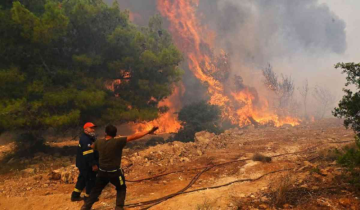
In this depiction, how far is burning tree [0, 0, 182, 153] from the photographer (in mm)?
9266

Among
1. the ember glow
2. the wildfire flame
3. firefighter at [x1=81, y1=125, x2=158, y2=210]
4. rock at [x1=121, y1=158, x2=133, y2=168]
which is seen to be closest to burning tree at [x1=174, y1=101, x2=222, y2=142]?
the wildfire flame

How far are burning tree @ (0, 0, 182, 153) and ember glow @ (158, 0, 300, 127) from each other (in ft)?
62.5

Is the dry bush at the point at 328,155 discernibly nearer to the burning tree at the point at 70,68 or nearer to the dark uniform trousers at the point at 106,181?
the dark uniform trousers at the point at 106,181

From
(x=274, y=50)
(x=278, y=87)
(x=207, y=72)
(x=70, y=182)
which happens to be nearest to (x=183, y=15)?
(x=207, y=72)

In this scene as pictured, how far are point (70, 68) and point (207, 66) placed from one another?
1131 inches

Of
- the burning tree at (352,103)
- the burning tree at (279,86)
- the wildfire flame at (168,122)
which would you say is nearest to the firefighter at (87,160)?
the burning tree at (352,103)

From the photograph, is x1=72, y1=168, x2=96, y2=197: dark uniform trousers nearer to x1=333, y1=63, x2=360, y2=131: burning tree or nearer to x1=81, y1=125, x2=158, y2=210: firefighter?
x1=81, y1=125, x2=158, y2=210: firefighter

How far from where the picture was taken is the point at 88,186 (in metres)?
5.24

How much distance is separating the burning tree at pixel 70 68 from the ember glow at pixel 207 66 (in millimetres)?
19057

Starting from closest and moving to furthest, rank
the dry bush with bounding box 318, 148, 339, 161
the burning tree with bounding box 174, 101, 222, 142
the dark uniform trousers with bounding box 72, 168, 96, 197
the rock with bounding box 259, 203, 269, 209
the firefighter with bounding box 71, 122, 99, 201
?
1. the rock with bounding box 259, 203, 269, 209
2. the firefighter with bounding box 71, 122, 99, 201
3. the dark uniform trousers with bounding box 72, 168, 96, 197
4. the dry bush with bounding box 318, 148, 339, 161
5. the burning tree with bounding box 174, 101, 222, 142

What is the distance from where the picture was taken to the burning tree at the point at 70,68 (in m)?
9.27

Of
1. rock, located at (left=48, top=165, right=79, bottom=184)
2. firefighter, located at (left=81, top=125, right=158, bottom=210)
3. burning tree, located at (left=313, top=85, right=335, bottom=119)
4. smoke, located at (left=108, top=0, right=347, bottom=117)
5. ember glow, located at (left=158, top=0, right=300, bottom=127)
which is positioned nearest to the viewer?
firefighter, located at (left=81, top=125, right=158, bottom=210)

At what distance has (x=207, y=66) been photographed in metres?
38.3

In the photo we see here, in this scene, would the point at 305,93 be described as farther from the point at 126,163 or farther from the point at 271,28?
the point at 126,163
